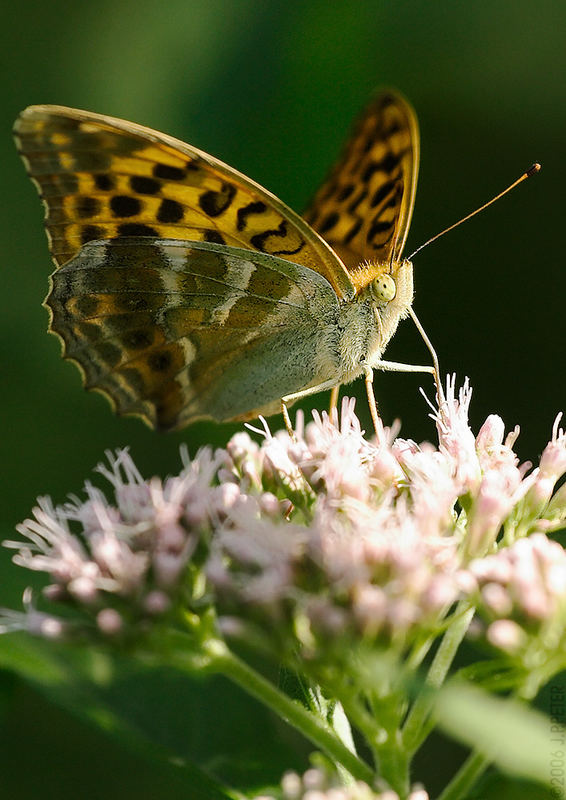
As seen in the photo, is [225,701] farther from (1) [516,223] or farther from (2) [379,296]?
(1) [516,223]

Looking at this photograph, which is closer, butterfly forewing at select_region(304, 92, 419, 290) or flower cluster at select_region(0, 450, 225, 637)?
flower cluster at select_region(0, 450, 225, 637)

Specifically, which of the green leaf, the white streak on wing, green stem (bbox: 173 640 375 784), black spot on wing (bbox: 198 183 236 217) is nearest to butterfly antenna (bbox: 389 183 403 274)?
the white streak on wing

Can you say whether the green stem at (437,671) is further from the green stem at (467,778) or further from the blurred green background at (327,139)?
the blurred green background at (327,139)

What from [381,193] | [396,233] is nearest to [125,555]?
[396,233]

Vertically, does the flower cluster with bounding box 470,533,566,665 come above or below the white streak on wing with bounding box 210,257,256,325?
below

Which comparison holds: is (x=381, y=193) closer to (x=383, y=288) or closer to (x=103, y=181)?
(x=383, y=288)

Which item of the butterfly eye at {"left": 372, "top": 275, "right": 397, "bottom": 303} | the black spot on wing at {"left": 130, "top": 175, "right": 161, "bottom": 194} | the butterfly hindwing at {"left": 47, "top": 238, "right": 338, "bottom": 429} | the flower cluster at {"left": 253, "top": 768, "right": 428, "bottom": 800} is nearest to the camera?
the flower cluster at {"left": 253, "top": 768, "right": 428, "bottom": 800}

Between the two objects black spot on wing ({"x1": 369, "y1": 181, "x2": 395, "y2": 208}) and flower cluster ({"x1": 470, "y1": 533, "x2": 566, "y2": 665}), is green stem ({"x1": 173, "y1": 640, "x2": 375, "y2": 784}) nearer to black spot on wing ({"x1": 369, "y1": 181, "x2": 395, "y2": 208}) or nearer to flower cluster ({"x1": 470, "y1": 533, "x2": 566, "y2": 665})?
flower cluster ({"x1": 470, "y1": 533, "x2": 566, "y2": 665})
